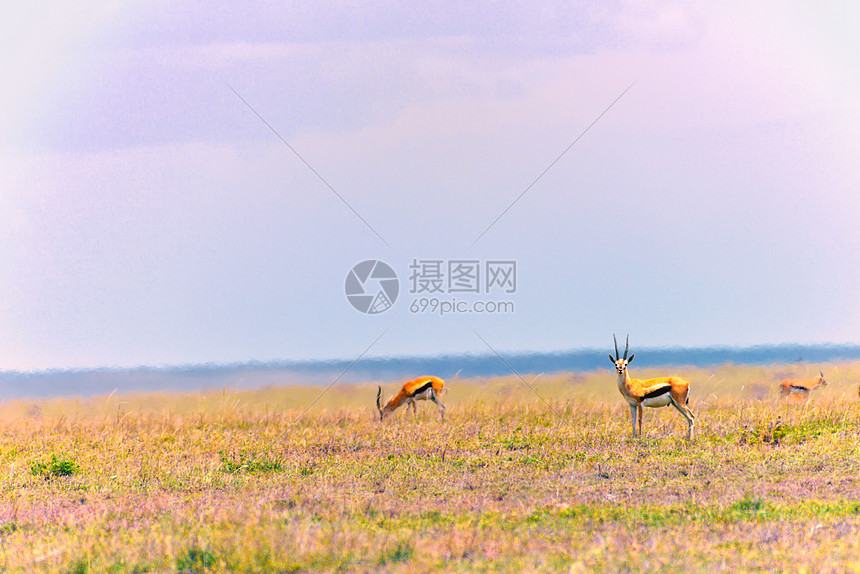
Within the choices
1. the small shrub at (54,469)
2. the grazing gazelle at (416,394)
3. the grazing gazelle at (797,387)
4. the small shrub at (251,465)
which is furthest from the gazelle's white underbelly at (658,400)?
the small shrub at (54,469)

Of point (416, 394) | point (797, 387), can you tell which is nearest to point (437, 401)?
point (416, 394)

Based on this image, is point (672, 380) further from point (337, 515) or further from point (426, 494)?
point (337, 515)

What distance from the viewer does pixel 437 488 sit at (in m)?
12.9

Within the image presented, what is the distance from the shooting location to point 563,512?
11.1 m

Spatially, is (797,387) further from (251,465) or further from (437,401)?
(251,465)

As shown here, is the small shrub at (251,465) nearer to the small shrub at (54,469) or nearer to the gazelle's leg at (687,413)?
the small shrub at (54,469)

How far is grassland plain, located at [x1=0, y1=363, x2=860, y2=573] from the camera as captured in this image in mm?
9055

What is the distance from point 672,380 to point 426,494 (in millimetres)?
6943

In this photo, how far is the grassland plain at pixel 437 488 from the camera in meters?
9.05

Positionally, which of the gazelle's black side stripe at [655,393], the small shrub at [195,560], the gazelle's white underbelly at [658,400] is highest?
the gazelle's black side stripe at [655,393]

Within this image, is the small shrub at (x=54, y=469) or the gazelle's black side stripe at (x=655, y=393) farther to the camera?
the gazelle's black side stripe at (x=655, y=393)

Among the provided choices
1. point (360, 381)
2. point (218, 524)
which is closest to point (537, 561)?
point (218, 524)

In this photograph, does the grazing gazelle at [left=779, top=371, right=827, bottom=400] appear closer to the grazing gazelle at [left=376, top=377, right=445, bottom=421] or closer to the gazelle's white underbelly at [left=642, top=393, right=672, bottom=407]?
the gazelle's white underbelly at [left=642, top=393, right=672, bottom=407]

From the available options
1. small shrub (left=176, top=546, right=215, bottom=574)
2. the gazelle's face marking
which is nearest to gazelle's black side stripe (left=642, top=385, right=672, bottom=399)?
the gazelle's face marking
